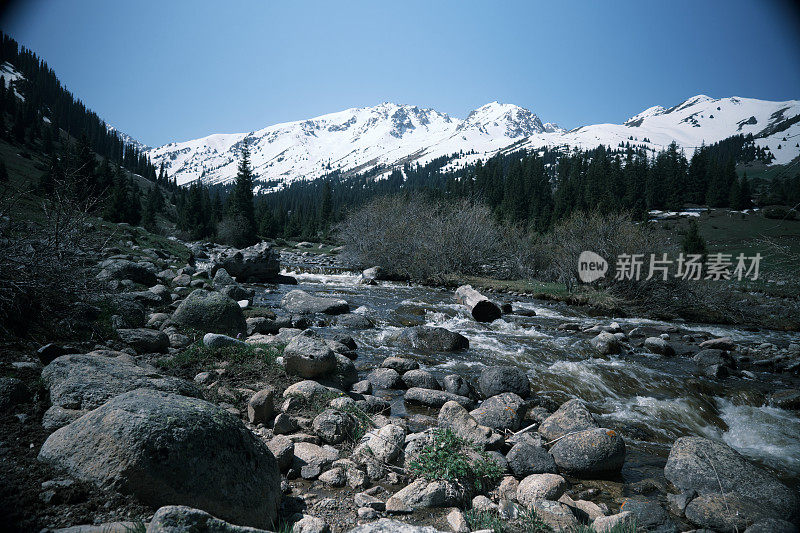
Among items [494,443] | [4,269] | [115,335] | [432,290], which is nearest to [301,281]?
[432,290]

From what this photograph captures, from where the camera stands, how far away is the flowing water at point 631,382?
6629mm

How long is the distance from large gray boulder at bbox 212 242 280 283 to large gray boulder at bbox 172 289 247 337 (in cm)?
1282

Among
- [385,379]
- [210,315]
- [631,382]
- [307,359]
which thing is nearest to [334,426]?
[307,359]

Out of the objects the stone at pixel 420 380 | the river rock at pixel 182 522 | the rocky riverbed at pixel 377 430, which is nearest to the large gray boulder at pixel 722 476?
the rocky riverbed at pixel 377 430

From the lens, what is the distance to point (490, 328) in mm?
14047

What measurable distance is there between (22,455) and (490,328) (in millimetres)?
13020

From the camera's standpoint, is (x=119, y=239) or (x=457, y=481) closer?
(x=457, y=481)

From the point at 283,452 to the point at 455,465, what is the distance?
6.58 feet

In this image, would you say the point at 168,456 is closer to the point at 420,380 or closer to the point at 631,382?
A: the point at 420,380

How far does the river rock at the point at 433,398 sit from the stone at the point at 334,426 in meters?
1.94

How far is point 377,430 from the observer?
504 centimetres

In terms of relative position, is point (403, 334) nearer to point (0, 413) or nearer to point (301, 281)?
point (0, 413)

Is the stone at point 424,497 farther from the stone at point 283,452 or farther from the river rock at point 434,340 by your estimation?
the river rock at point 434,340

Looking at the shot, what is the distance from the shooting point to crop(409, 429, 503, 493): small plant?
4.07m
